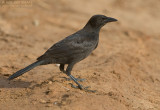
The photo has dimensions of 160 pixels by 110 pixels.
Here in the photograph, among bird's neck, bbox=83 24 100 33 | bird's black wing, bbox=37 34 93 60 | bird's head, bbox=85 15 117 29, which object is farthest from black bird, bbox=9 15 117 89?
bird's head, bbox=85 15 117 29

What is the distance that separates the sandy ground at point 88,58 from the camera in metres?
5.46

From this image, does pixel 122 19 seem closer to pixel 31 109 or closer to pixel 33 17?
pixel 33 17

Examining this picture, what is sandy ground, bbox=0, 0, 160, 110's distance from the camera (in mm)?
5457

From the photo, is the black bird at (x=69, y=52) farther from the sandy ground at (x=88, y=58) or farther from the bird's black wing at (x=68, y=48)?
the sandy ground at (x=88, y=58)

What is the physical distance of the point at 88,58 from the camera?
27.8 ft

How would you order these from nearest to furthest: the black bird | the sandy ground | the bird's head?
the sandy ground, the black bird, the bird's head

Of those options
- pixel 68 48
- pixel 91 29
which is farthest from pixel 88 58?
pixel 68 48

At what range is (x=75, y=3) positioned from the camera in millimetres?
12820

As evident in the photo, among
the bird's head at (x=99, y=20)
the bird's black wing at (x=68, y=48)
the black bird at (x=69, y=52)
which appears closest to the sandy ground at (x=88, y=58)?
the black bird at (x=69, y=52)

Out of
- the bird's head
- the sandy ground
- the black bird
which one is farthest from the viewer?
the bird's head

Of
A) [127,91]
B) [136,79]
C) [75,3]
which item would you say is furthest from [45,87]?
[75,3]

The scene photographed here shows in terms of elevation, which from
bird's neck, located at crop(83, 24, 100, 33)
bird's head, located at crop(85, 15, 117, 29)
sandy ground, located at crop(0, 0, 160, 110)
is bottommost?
sandy ground, located at crop(0, 0, 160, 110)

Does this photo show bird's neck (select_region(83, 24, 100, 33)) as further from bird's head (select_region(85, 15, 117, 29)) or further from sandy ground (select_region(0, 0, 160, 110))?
sandy ground (select_region(0, 0, 160, 110))

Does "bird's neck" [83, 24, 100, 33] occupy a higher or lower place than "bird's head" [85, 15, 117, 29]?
lower
